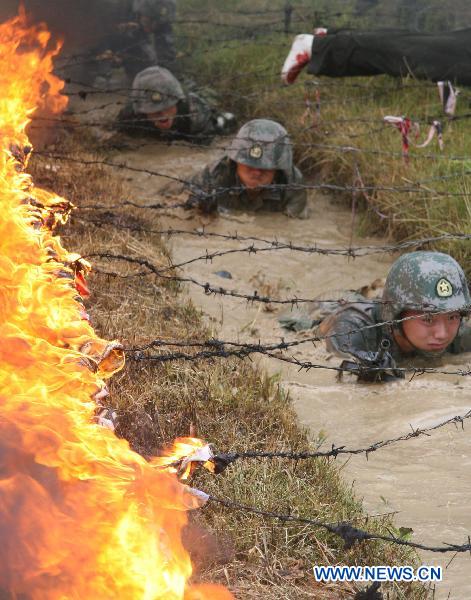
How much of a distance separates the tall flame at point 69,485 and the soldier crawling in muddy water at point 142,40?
10.6m

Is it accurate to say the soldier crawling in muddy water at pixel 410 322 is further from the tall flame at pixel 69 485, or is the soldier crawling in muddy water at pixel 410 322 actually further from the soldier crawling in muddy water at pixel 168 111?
the soldier crawling in muddy water at pixel 168 111

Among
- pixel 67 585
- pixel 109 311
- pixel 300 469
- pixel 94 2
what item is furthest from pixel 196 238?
pixel 94 2

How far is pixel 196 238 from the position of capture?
8555mm

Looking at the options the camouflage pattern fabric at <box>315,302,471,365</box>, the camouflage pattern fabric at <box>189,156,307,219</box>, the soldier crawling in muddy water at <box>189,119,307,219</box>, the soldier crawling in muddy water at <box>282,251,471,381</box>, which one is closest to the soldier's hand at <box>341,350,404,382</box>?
the soldier crawling in muddy water at <box>282,251,471,381</box>

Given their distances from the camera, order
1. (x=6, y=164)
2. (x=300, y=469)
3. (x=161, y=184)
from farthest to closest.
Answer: (x=161, y=184), (x=6, y=164), (x=300, y=469)

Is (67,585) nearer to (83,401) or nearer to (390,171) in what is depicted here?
(83,401)

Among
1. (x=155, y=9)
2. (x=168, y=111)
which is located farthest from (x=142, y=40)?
(x=168, y=111)

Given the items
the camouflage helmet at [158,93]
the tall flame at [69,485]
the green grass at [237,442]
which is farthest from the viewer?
the camouflage helmet at [158,93]

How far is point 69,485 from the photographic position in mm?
2793

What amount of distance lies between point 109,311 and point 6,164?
1130mm

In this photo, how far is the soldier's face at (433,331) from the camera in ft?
19.1

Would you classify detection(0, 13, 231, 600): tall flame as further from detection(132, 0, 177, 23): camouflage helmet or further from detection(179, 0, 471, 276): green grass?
detection(132, 0, 177, 23): camouflage helmet

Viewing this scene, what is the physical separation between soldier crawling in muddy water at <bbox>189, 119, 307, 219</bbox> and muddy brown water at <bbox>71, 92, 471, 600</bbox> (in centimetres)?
18

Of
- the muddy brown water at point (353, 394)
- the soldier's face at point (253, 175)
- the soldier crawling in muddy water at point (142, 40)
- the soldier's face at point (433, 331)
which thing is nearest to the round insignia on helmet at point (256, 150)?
the soldier's face at point (253, 175)
